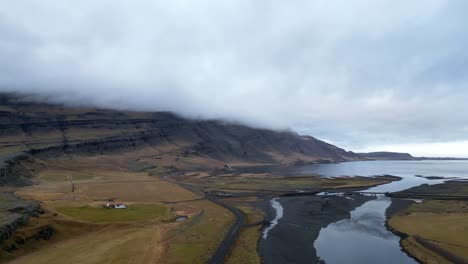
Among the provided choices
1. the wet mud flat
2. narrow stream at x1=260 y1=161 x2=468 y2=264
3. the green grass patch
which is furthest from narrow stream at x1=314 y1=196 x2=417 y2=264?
the green grass patch

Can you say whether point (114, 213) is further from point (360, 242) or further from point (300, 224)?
point (360, 242)

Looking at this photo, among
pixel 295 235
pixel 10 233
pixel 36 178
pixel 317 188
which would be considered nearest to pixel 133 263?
pixel 10 233

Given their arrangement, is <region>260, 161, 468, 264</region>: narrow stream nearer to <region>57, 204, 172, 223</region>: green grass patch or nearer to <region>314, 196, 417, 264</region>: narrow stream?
<region>314, 196, 417, 264</region>: narrow stream

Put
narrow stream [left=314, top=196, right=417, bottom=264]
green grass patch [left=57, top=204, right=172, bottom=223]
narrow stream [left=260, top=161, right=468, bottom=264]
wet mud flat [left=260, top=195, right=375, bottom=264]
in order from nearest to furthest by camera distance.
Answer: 1. narrow stream [left=314, top=196, right=417, bottom=264]
2. narrow stream [left=260, top=161, right=468, bottom=264]
3. wet mud flat [left=260, top=195, right=375, bottom=264]
4. green grass patch [left=57, top=204, right=172, bottom=223]

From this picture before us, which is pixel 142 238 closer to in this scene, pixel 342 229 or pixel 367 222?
pixel 342 229

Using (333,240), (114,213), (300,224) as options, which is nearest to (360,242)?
(333,240)

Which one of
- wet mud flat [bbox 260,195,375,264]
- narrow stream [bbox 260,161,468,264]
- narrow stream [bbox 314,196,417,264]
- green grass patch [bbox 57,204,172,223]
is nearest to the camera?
narrow stream [bbox 314,196,417,264]

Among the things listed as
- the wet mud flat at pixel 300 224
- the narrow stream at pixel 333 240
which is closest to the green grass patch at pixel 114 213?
the wet mud flat at pixel 300 224

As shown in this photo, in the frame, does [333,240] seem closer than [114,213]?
Yes
